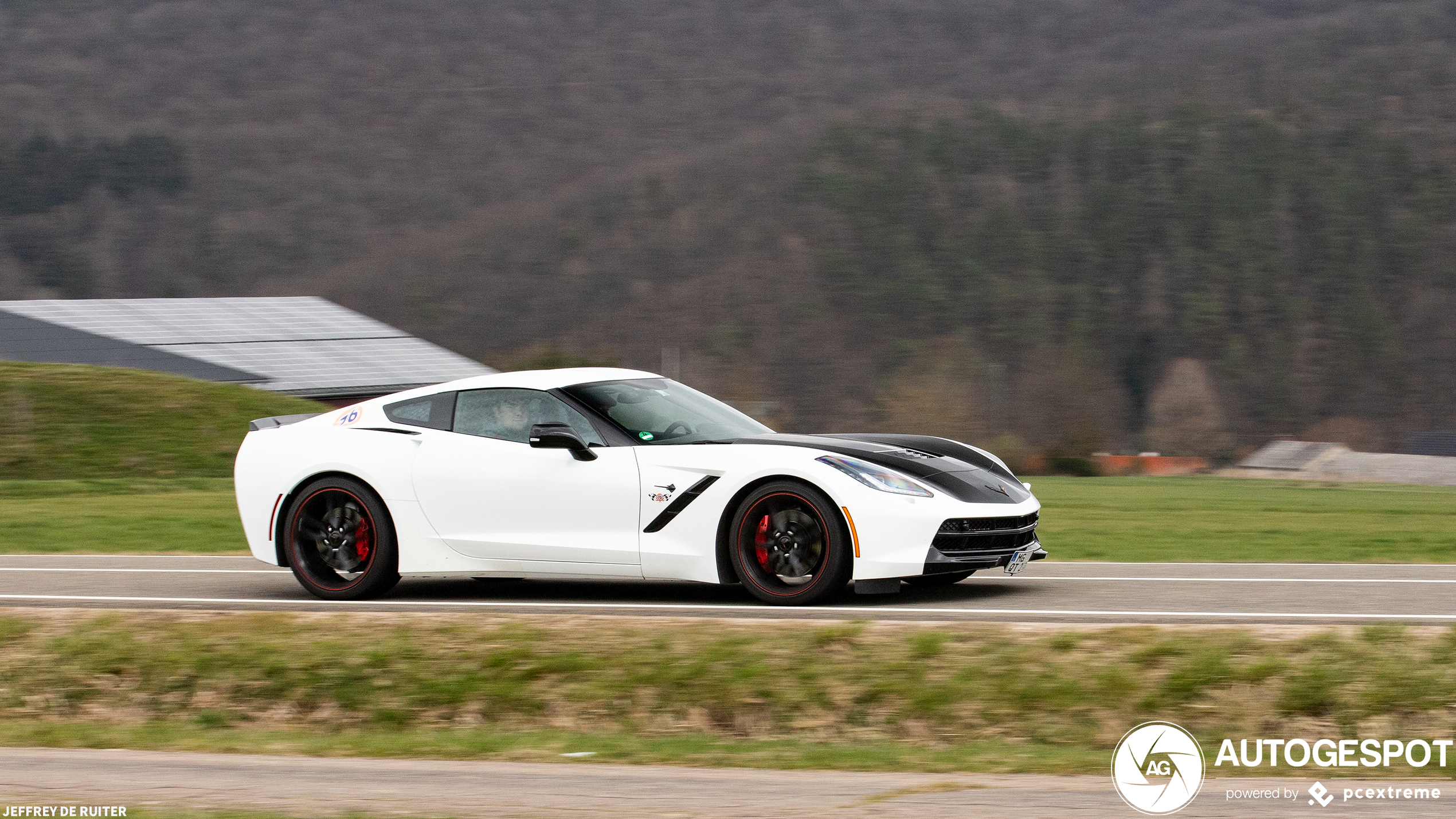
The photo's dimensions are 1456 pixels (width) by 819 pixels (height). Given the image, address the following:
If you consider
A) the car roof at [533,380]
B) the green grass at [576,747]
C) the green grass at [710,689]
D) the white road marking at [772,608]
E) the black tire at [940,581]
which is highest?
the car roof at [533,380]

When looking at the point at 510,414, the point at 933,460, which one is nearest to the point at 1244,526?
the point at 933,460

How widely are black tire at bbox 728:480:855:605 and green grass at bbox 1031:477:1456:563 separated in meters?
4.50

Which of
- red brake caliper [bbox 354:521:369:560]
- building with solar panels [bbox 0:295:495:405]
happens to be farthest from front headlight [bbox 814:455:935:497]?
building with solar panels [bbox 0:295:495:405]

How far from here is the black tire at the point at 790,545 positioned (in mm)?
8336

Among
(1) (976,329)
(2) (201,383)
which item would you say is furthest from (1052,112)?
(2) (201,383)

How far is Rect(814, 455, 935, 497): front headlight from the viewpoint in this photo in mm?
8336

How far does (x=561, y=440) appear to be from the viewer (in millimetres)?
8820

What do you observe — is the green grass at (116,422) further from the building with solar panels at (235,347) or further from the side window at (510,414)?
the side window at (510,414)

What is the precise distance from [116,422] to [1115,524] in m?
28.0

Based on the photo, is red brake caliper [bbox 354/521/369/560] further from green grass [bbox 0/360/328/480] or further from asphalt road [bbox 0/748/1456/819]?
green grass [bbox 0/360/328/480]

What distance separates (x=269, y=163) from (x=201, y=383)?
92.7 m

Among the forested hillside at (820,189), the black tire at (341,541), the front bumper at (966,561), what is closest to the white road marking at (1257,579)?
the front bumper at (966,561)

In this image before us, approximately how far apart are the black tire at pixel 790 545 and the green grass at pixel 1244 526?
4.50 m

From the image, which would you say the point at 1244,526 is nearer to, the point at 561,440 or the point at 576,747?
the point at 561,440
